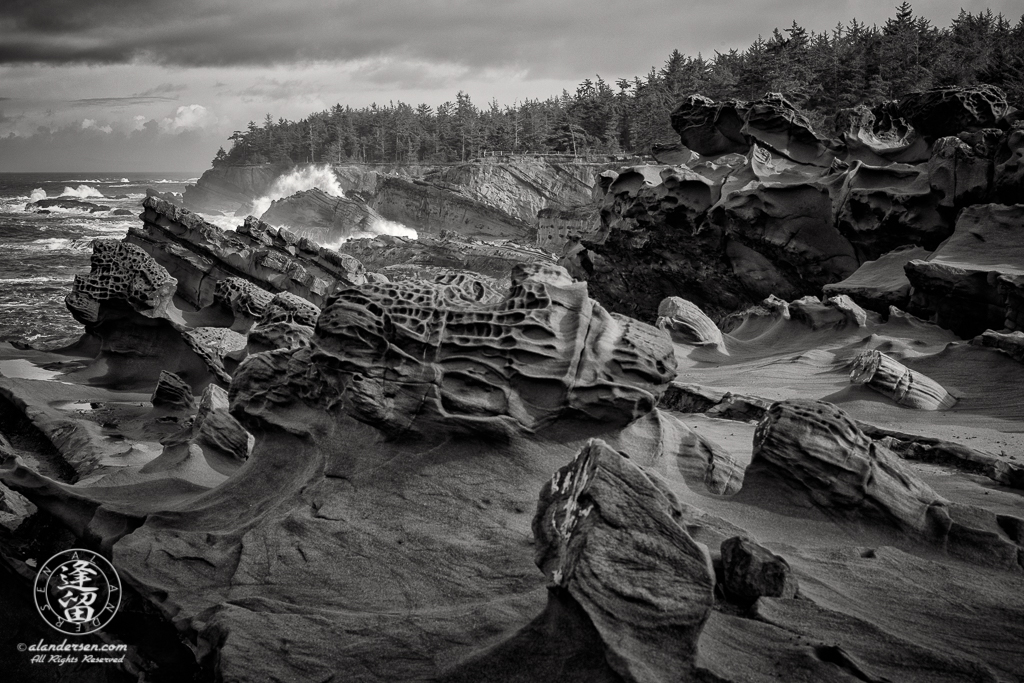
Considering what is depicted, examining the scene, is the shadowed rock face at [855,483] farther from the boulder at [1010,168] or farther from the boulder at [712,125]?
the boulder at [712,125]

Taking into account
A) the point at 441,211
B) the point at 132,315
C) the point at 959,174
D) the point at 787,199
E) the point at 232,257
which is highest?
the point at 959,174

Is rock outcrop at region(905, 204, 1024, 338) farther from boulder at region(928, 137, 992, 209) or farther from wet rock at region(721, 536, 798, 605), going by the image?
wet rock at region(721, 536, 798, 605)

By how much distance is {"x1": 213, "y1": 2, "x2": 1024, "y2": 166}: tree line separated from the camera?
32.1 metres

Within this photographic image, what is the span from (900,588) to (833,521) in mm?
636

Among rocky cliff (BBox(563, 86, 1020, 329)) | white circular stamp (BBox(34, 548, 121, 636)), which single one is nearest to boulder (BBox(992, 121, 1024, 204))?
rocky cliff (BBox(563, 86, 1020, 329))

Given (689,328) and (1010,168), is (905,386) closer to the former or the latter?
(689,328)

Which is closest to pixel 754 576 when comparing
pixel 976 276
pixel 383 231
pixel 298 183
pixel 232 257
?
pixel 976 276

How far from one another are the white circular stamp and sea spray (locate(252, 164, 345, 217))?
58425 millimetres

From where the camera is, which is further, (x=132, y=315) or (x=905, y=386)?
(x=132, y=315)

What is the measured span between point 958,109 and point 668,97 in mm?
35105

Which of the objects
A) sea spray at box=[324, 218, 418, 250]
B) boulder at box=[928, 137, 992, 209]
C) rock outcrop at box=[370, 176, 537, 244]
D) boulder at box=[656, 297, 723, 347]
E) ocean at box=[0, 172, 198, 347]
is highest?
boulder at box=[928, 137, 992, 209]

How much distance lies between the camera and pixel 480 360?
15.6 ft

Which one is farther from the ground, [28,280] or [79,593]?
[79,593]

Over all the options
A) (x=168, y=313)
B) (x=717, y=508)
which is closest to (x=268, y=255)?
(x=168, y=313)
